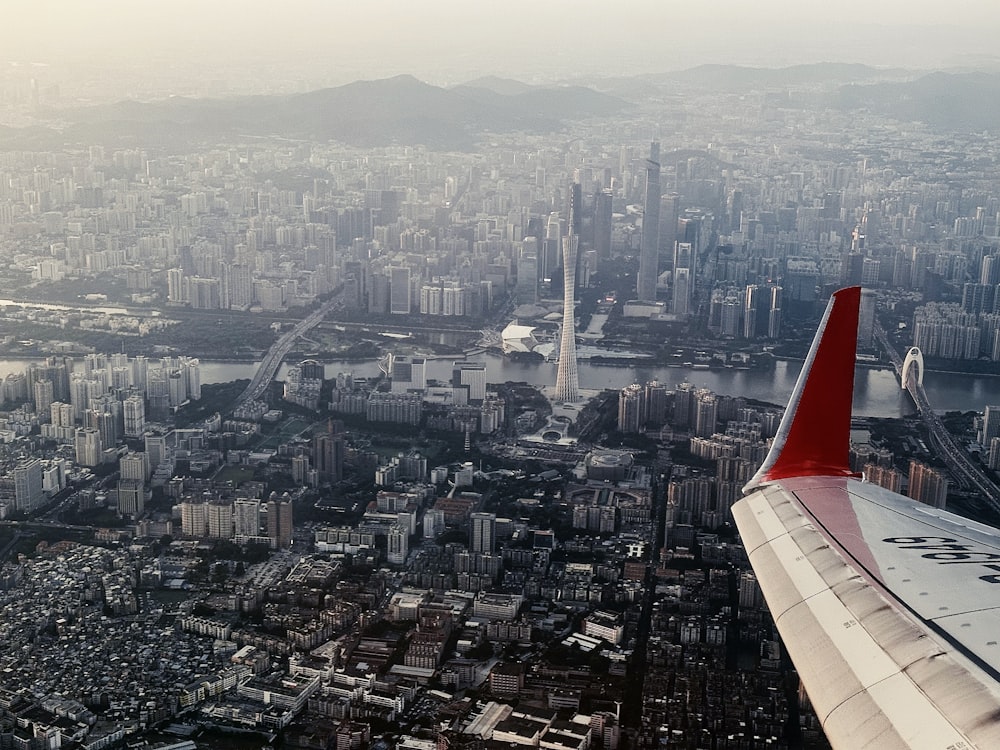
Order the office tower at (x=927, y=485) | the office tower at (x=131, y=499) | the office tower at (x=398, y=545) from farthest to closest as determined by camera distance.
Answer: the office tower at (x=131, y=499)
the office tower at (x=927, y=485)
the office tower at (x=398, y=545)

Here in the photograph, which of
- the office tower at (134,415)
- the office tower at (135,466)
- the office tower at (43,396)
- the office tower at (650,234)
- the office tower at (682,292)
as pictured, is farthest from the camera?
the office tower at (650,234)

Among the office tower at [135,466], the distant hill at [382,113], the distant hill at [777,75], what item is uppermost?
the distant hill at [777,75]

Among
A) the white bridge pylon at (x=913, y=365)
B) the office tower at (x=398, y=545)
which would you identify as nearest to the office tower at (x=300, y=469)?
the office tower at (x=398, y=545)

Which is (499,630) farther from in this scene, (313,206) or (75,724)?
(313,206)

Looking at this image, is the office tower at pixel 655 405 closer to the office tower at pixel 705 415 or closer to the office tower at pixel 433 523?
the office tower at pixel 705 415

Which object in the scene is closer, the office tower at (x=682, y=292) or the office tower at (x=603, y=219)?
the office tower at (x=682, y=292)

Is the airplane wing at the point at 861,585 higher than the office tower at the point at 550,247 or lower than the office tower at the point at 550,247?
higher
